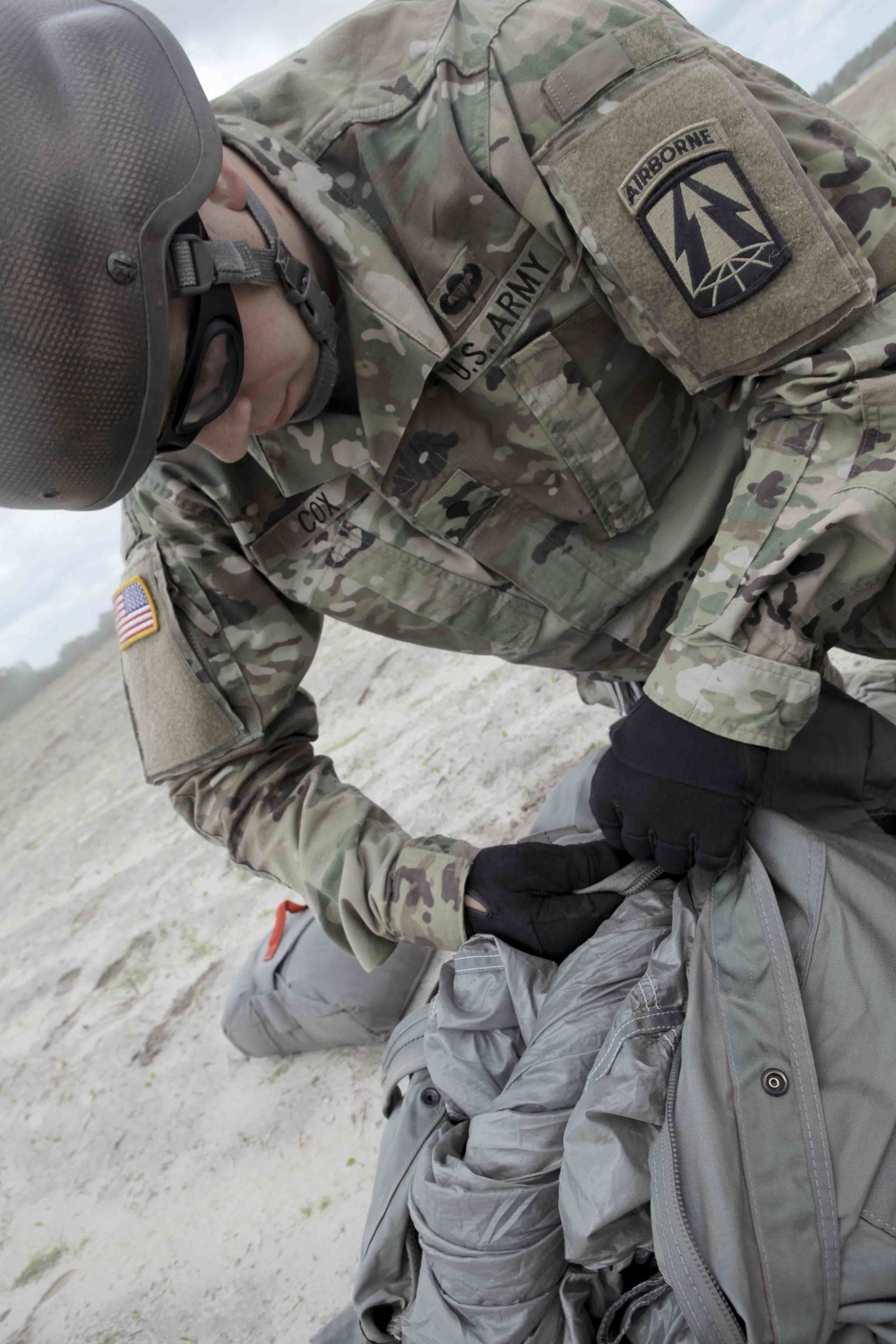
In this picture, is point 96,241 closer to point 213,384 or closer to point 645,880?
point 213,384

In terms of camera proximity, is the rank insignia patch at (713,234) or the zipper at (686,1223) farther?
the rank insignia patch at (713,234)

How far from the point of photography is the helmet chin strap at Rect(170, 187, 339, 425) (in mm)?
1249

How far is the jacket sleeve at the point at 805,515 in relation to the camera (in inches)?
50.8

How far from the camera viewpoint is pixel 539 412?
1537 mm

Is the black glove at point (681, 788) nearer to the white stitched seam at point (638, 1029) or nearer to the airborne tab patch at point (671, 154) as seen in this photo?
the white stitched seam at point (638, 1029)

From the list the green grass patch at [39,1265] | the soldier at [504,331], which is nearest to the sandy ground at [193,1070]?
the green grass patch at [39,1265]

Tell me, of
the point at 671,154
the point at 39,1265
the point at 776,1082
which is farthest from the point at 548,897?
the point at 39,1265

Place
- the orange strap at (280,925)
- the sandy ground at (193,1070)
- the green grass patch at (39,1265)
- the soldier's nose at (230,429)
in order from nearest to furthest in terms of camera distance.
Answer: the soldier's nose at (230,429), the sandy ground at (193,1070), the green grass patch at (39,1265), the orange strap at (280,925)

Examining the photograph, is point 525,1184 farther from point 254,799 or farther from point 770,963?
point 254,799

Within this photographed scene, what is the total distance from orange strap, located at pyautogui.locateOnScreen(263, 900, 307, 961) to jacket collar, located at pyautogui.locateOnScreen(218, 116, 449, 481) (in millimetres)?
1392

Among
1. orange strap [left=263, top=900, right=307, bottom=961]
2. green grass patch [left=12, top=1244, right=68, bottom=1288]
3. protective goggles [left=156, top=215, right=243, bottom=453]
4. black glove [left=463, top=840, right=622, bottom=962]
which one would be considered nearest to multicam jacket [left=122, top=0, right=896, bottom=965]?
black glove [left=463, top=840, right=622, bottom=962]

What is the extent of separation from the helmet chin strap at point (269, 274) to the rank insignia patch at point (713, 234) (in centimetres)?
46

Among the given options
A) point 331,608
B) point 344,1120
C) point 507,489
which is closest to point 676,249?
point 507,489

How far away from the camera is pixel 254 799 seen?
188 centimetres
